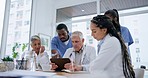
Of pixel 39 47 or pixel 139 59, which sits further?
pixel 139 59

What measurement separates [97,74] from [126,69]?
0.21 m

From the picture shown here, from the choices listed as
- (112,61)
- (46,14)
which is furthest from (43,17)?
(112,61)

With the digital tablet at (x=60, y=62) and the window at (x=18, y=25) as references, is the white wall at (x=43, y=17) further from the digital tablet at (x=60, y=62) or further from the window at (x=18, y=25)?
the digital tablet at (x=60, y=62)

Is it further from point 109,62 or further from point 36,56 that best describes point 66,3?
point 109,62

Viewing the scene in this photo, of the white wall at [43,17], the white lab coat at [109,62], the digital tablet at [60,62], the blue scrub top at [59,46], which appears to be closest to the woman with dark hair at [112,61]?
the white lab coat at [109,62]

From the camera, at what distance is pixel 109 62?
106cm

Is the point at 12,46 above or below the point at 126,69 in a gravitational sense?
above

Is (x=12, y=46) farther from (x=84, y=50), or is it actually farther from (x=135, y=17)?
(x=135, y=17)

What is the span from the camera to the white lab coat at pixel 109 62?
3.45ft

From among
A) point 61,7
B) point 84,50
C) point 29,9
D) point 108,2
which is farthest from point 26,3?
point 84,50

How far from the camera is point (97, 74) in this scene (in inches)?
40.4

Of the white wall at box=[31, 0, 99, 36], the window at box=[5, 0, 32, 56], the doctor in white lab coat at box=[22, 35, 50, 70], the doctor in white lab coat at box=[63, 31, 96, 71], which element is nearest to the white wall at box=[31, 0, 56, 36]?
the white wall at box=[31, 0, 99, 36]

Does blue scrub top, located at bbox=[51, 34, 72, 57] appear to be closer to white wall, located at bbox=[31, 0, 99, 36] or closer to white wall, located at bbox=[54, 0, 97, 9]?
white wall, located at bbox=[31, 0, 99, 36]

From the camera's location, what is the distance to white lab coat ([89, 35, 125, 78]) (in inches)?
41.4
